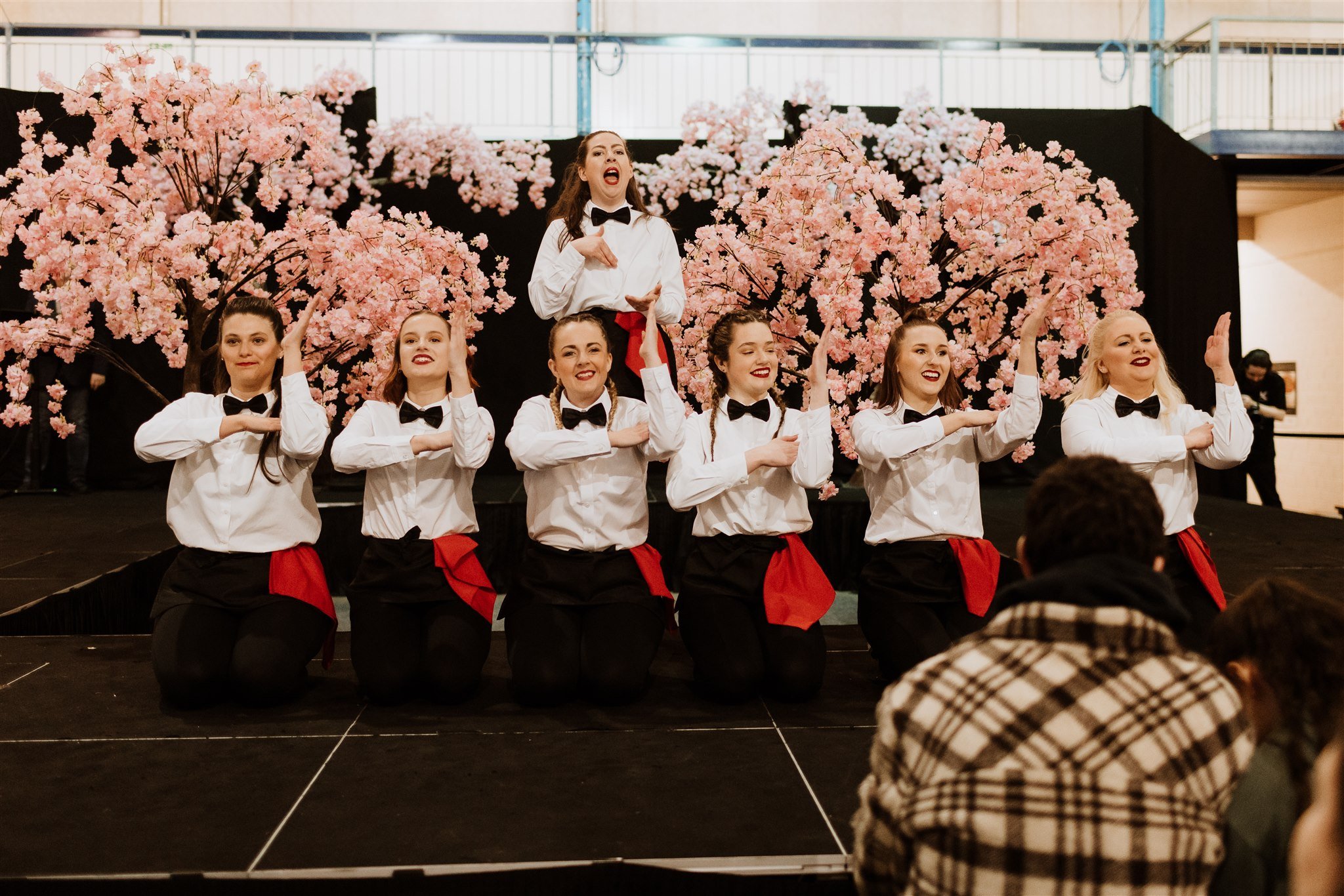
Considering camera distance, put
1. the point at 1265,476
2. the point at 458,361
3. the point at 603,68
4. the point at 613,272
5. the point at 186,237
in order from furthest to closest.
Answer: the point at 603,68 → the point at 1265,476 → the point at 186,237 → the point at 613,272 → the point at 458,361

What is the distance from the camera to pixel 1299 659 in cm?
133

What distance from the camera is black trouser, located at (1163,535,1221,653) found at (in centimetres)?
274

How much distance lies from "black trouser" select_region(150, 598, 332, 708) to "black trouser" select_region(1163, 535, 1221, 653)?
218 centimetres

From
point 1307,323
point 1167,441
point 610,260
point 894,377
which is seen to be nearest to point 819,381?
point 894,377

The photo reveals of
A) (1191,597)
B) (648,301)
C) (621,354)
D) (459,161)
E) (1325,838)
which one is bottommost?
(1191,597)

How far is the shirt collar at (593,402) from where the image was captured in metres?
2.98

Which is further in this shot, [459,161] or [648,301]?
[459,161]

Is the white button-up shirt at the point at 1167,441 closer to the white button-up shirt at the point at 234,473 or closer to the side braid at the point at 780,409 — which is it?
the side braid at the point at 780,409

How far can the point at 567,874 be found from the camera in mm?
1801

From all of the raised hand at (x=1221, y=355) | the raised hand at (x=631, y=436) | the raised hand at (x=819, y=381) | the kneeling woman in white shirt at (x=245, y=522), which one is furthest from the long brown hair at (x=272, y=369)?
the raised hand at (x=1221, y=355)

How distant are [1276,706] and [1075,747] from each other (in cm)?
35

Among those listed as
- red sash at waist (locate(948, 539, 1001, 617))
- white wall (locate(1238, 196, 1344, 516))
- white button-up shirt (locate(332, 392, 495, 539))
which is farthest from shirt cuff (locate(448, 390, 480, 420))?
white wall (locate(1238, 196, 1344, 516))

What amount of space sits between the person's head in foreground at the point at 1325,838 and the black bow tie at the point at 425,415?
2.50m

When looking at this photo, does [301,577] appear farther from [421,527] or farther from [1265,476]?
[1265,476]
